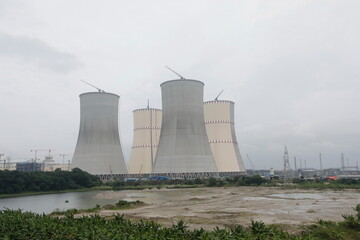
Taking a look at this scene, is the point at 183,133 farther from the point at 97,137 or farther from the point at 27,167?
the point at 27,167

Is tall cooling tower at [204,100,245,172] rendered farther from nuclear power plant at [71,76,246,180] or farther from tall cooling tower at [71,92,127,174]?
tall cooling tower at [71,92,127,174]

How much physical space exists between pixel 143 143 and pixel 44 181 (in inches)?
566

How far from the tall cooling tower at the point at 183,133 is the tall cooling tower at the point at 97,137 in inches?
253

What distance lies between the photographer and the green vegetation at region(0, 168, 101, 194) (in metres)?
30.9

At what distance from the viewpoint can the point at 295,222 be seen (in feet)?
36.4

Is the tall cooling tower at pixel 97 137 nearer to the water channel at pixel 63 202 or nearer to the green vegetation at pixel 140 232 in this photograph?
the water channel at pixel 63 202

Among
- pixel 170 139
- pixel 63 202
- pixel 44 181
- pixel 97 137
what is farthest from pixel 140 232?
pixel 97 137

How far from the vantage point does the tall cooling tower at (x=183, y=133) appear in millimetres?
36688

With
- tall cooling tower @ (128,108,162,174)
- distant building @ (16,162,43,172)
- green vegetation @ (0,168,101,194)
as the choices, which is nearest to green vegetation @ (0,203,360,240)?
green vegetation @ (0,168,101,194)

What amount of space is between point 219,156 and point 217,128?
12.8 ft

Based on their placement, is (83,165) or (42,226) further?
(83,165)

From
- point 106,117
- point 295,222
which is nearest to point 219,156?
point 106,117

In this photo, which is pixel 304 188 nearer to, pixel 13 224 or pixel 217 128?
pixel 217 128

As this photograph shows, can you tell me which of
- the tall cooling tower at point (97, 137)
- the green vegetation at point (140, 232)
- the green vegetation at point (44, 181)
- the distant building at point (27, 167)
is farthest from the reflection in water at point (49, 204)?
the distant building at point (27, 167)
